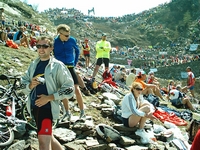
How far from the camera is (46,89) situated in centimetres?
280

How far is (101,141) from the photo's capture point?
470 centimetres

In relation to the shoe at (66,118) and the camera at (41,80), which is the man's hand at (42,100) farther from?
the shoe at (66,118)

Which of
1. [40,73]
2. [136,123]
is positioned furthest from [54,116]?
[136,123]

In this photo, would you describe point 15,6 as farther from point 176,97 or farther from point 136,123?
point 136,123

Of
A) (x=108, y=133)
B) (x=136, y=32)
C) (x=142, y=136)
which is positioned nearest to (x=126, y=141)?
(x=108, y=133)

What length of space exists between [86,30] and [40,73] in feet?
181

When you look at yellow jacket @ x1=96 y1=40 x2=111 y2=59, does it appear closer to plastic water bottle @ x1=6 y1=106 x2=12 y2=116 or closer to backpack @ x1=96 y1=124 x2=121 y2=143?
backpack @ x1=96 y1=124 x2=121 y2=143

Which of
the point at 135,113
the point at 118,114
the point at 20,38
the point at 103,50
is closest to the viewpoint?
the point at 135,113

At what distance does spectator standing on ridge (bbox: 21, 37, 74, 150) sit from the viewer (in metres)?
2.71

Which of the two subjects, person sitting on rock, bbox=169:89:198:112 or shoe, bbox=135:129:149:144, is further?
person sitting on rock, bbox=169:89:198:112

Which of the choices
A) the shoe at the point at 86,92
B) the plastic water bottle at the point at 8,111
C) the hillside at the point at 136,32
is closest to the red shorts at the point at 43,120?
the plastic water bottle at the point at 8,111

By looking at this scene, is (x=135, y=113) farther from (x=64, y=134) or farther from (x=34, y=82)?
(x=34, y=82)

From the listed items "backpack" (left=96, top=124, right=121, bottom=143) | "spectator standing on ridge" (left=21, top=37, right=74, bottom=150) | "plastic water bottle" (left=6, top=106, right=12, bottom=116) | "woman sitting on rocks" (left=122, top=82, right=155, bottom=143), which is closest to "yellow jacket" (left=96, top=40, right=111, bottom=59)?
"woman sitting on rocks" (left=122, top=82, right=155, bottom=143)

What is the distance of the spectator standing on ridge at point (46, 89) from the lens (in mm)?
2715
